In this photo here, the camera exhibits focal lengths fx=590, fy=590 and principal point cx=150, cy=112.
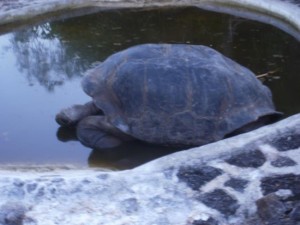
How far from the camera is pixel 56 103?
209 inches

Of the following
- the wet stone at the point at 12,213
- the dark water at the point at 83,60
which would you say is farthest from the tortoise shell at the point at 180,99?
the wet stone at the point at 12,213

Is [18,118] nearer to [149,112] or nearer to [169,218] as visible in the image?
[149,112]

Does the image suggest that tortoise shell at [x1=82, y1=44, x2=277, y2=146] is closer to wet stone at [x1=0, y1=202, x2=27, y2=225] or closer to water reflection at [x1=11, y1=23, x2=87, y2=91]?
water reflection at [x1=11, y1=23, x2=87, y2=91]

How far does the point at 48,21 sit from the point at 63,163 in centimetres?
405

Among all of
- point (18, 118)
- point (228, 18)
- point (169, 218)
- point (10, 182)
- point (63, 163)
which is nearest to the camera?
point (169, 218)

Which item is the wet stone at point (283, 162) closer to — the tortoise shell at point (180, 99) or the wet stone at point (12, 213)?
the tortoise shell at point (180, 99)

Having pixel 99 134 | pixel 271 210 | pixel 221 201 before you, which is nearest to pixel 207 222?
pixel 221 201

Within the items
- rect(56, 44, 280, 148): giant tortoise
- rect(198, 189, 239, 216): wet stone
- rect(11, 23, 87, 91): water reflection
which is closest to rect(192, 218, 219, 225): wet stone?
rect(198, 189, 239, 216): wet stone

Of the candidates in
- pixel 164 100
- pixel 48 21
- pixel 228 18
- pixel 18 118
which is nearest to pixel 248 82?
pixel 164 100

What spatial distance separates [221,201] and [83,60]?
Result: 330cm

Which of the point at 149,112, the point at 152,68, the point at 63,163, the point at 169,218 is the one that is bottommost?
the point at 169,218

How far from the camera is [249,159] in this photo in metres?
3.60

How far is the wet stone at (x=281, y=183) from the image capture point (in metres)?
3.34

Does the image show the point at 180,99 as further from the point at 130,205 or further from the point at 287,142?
the point at 130,205
